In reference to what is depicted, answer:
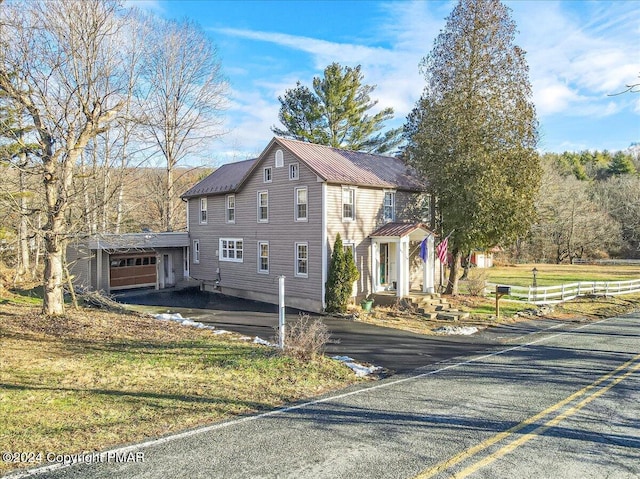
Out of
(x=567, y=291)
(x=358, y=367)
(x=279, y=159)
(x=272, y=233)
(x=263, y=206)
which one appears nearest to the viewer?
(x=358, y=367)

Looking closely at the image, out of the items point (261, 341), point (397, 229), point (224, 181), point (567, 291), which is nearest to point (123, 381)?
point (261, 341)

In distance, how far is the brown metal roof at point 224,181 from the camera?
23.8 m

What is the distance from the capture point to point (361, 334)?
45.7 ft

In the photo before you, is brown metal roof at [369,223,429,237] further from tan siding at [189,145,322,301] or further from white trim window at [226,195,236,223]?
white trim window at [226,195,236,223]

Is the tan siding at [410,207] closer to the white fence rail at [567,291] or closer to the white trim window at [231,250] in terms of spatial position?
the white fence rail at [567,291]

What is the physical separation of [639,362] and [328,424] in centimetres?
870

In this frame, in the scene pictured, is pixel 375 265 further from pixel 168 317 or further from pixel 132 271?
pixel 132 271

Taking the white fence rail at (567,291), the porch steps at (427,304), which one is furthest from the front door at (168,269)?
the white fence rail at (567,291)

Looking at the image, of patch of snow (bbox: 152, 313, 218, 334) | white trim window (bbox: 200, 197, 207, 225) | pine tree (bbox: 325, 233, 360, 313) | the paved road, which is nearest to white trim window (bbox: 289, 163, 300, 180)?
pine tree (bbox: 325, 233, 360, 313)

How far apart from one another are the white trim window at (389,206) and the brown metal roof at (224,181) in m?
7.75

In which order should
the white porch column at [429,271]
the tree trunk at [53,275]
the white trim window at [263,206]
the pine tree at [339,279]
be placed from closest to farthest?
the tree trunk at [53,275] < the pine tree at [339,279] < the white porch column at [429,271] < the white trim window at [263,206]

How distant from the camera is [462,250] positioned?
827 inches

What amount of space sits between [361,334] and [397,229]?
657cm

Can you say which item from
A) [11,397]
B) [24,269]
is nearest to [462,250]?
[11,397]
